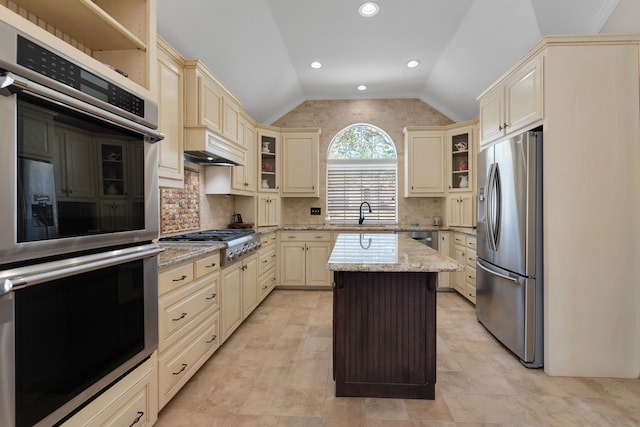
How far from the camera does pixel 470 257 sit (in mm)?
3895

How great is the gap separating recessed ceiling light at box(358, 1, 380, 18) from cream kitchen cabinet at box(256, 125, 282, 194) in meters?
2.15

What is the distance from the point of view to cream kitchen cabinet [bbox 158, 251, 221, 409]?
1824mm

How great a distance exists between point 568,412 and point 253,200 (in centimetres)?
383

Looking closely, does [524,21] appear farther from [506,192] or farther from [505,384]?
[505,384]

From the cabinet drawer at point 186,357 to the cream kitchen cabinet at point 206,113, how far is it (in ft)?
4.71

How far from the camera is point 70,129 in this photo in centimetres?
113

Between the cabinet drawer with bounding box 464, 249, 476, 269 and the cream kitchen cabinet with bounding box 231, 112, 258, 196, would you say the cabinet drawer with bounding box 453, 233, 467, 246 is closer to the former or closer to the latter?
the cabinet drawer with bounding box 464, 249, 476, 269

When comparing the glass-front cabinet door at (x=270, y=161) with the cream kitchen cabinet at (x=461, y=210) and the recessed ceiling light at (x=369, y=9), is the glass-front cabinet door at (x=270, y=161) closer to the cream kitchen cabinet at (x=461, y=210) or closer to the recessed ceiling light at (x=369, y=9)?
the recessed ceiling light at (x=369, y=9)

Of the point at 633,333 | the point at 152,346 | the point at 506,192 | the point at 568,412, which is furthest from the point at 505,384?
the point at 152,346

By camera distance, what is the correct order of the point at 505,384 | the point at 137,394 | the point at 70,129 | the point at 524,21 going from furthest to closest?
the point at 524,21 → the point at 505,384 → the point at 137,394 → the point at 70,129

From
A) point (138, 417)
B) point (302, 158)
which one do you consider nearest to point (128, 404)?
point (138, 417)

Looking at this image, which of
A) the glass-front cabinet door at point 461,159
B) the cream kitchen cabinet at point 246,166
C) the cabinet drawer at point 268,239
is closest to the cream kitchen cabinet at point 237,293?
the cabinet drawer at point 268,239

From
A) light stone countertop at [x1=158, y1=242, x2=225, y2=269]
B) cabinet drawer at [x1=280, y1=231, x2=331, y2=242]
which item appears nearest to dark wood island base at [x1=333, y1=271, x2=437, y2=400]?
light stone countertop at [x1=158, y1=242, x2=225, y2=269]

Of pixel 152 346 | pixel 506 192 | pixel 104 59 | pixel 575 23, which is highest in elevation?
pixel 575 23
